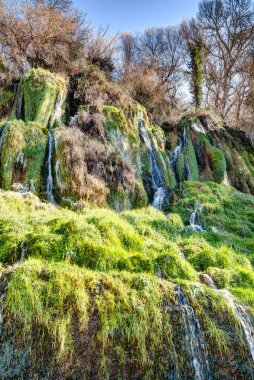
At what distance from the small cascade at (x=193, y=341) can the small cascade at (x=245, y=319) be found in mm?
726

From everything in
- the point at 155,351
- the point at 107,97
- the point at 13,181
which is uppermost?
the point at 107,97

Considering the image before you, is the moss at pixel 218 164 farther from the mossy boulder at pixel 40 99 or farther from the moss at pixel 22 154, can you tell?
the moss at pixel 22 154

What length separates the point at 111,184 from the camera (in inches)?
417

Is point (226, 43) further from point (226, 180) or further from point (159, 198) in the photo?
point (159, 198)

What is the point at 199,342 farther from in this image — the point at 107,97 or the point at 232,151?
the point at 232,151

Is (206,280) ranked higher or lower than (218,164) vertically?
lower

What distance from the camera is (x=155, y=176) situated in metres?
13.4

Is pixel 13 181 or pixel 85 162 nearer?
pixel 13 181

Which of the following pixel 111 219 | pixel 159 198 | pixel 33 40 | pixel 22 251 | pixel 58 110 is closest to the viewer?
pixel 22 251

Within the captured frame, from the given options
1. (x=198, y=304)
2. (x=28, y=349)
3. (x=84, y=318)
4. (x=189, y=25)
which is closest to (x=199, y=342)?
(x=198, y=304)

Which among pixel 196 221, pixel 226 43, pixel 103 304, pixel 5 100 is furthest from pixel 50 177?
pixel 226 43

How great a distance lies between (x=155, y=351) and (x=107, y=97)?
1306 centimetres

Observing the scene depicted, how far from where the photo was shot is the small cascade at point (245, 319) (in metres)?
4.80

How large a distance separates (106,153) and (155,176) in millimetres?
3079
